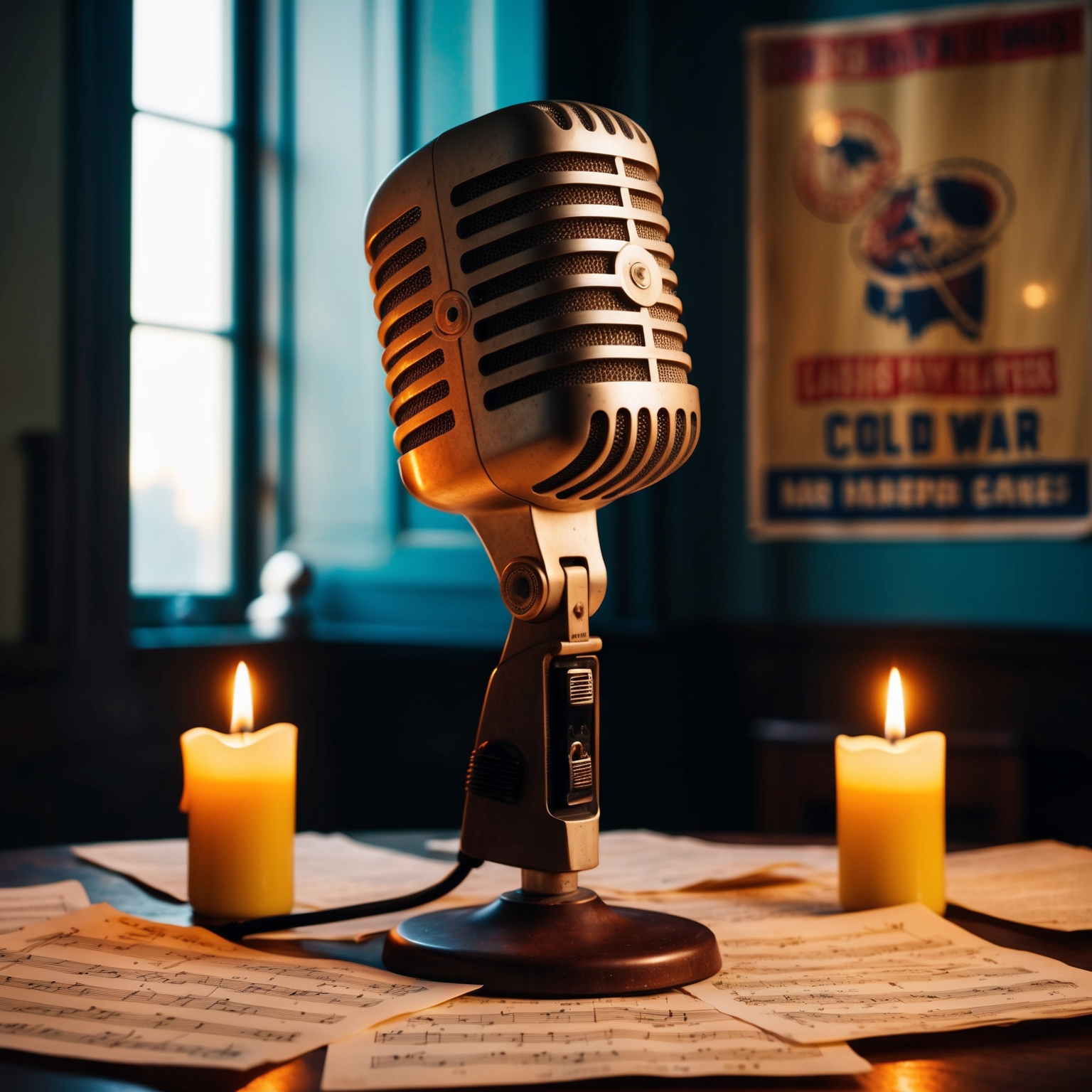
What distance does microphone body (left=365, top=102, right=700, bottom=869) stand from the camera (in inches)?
28.7

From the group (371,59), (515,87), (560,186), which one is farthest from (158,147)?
(560,186)

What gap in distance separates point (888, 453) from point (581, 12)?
1.15 meters

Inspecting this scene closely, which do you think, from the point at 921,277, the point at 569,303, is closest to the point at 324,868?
the point at 569,303

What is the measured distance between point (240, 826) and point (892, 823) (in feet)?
1.54

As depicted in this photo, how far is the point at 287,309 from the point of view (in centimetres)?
315

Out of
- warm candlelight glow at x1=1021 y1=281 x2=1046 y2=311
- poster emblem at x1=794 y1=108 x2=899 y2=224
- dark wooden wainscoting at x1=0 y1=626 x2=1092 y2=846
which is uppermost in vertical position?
poster emblem at x1=794 y1=108 x2=899 y2=224

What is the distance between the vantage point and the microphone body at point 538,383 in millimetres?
729

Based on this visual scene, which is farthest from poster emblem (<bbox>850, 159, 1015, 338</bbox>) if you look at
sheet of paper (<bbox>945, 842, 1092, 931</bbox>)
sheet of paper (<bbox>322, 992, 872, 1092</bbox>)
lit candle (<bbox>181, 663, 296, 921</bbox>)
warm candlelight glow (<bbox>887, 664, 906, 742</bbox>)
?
sheet of paper (<bbox>322, 992, 872, 1092</bbox>)

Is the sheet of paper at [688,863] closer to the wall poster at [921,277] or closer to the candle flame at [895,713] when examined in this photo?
the candle flame at [895,713]

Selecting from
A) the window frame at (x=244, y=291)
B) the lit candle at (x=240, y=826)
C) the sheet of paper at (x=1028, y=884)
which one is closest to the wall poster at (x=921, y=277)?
the window frame at (x=244, y=291)

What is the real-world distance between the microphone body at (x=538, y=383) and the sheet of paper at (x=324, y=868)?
0.20 meters

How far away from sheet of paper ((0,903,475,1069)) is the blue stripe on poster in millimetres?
2121

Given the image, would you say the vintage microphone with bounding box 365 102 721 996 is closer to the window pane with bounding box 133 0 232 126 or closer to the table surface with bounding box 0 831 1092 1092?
the table surface with bounding box 0 831 1092 1092

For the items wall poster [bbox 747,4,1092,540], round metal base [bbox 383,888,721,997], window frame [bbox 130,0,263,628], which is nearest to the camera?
round metal base [bbox 383,888,721,997]
